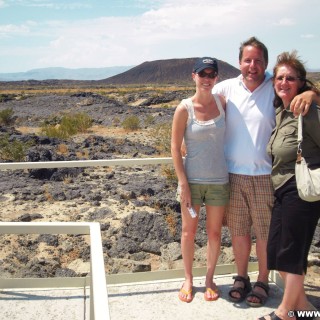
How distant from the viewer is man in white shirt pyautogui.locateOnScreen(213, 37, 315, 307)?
2.52 metres

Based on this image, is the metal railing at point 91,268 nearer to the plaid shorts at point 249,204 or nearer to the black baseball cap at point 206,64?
the plaid shorts at point 249,204

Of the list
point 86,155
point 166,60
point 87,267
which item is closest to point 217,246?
point 87,267

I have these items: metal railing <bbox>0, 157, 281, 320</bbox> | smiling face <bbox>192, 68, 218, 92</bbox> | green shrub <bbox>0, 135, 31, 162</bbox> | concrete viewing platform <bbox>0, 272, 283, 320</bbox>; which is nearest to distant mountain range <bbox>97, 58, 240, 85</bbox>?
green shrub <bbox>0, 135, 31, 162</bbox>

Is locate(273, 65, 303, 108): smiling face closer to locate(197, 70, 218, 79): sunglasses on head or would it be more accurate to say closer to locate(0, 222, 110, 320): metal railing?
locate(197, 70, 218, 79): sunglasses on head

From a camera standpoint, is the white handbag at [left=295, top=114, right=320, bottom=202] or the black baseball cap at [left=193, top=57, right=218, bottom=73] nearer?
the white handbag at [left=295, top=114, right=320, bottom=202]

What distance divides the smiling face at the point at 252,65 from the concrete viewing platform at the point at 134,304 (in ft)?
4.59

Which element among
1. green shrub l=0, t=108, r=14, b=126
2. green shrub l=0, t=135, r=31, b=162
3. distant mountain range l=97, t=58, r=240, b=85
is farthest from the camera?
distant mountain range l=97, t=58, r=240, b=85

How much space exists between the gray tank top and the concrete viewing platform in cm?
80

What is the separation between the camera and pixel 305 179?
2098mm

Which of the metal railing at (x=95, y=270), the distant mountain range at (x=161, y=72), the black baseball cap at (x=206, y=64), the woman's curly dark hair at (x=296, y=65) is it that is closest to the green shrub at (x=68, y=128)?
the metal railing at (x=95, y=270)

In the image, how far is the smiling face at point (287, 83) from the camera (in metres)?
2.28

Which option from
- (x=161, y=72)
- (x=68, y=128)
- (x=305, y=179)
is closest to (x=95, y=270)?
(x=305, y=179)

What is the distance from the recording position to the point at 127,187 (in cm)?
778

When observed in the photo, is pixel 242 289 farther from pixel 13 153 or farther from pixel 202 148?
pixel 13 153
